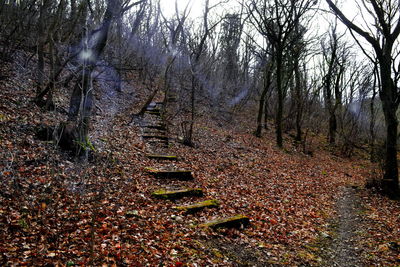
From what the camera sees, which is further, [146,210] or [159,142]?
[159,142]

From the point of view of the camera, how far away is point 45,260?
3.58m

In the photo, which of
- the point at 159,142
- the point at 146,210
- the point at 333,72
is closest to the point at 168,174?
the point at 146,210

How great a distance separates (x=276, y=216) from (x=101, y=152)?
5272 mm

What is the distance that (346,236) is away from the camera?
253 inches

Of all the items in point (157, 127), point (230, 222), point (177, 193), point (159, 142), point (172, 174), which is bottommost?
point (230, 222)

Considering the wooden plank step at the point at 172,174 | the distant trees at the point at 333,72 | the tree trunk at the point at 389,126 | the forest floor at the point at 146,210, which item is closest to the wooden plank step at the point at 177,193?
the forest floor at the point at 146,210

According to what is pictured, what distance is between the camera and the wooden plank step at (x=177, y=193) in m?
6.61

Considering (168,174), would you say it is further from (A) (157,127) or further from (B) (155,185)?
(A) (157,127)

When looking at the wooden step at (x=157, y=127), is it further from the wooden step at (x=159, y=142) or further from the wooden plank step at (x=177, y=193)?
the wooden plank step at (x=177, y=193)

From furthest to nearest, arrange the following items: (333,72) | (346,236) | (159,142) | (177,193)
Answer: (333,72) < (159,142) < (177,193) < (346,236)

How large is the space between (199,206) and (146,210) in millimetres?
1330

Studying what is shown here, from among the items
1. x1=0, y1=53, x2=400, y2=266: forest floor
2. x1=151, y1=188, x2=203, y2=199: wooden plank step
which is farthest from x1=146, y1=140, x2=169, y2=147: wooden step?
x1=151, y1=188, x2=203, y2=199: wooden plank step

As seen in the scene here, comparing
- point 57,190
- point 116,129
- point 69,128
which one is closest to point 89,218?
point 57,190

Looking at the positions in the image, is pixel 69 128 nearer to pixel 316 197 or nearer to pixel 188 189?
pixel 188 189
